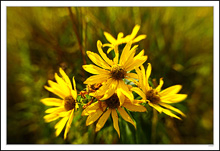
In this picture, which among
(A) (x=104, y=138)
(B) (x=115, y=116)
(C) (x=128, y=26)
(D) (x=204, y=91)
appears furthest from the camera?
(D) (x=204, y=91)

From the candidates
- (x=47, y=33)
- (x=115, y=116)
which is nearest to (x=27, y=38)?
(x=47, y=33)

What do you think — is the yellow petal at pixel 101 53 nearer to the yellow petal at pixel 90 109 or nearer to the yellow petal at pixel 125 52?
the yellow petal at pixel 125 52

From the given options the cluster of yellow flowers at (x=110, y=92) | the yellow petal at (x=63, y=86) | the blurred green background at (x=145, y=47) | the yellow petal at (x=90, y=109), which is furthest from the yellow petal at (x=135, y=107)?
the blurred green background at (x=145, y=47)

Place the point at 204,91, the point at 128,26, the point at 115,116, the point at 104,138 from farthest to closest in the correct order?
the point at 204,91 → the point at 128,26 → the point at 104,138 → the point at 115,116

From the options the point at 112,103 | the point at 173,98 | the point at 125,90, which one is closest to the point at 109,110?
the point at 112,103

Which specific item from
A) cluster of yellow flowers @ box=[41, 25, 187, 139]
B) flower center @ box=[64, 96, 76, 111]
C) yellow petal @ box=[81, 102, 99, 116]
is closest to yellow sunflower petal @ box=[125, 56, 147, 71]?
cluster of yellow flowers @ box=[41, 25, 187, 139]

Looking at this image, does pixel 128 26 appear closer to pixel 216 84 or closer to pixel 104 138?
pixel 216 84
